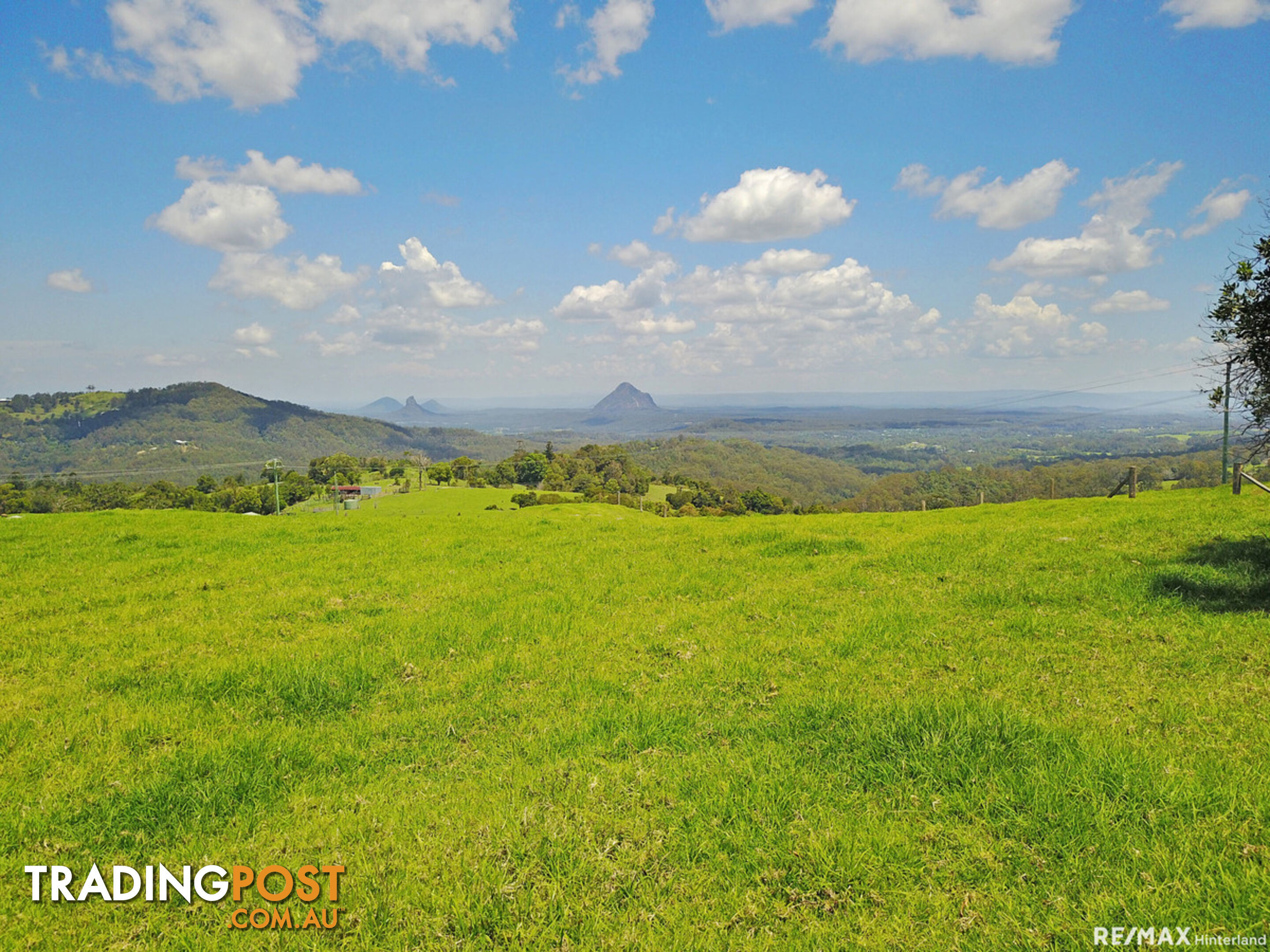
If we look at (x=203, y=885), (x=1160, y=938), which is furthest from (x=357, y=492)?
(x=1160, y=938)

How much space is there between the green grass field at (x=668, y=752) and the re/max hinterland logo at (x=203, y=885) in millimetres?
127

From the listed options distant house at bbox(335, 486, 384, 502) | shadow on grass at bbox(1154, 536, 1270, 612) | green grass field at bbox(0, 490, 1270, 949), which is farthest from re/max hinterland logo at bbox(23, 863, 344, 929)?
distant house at bbox(335, 486, 384, 502)

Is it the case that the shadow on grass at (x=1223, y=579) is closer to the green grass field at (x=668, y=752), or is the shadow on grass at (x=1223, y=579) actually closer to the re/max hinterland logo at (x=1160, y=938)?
the green grass field at (x=668, y=752)

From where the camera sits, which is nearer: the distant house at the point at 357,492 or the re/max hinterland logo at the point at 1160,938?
the re/max hinterland logo at the point at 1160,938

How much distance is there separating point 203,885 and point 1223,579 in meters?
16.2

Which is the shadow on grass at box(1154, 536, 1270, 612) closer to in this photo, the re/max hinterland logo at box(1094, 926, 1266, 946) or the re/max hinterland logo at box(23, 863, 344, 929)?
the re/max hinterland logo at box(1094, 926, 1266, 946)

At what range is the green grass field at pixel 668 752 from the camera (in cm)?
432

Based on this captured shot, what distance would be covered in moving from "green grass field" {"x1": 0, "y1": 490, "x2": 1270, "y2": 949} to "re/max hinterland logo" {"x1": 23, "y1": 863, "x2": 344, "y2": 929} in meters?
0.13

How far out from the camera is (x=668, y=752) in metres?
6.63

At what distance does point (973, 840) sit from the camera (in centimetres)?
489

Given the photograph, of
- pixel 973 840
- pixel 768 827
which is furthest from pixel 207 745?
pixel 973 840

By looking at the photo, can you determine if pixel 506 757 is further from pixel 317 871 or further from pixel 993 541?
pixel 993 541

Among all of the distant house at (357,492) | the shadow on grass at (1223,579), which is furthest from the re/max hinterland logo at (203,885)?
the distant house at (357,492)

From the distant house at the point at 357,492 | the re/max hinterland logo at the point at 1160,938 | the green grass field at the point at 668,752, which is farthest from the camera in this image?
the distant house at the point at 357,492
